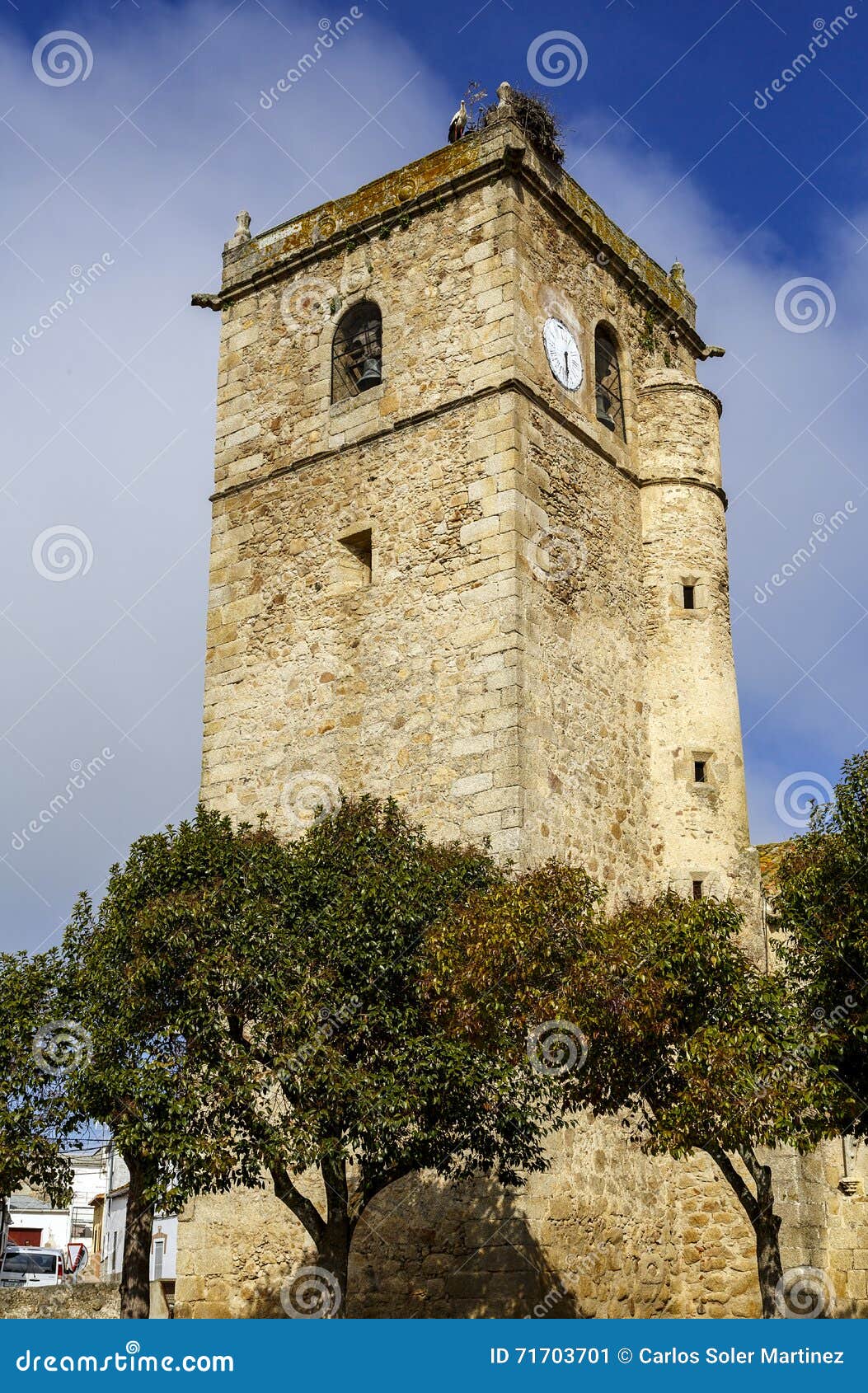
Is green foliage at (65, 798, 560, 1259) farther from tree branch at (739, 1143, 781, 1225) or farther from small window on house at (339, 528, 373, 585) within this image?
small window on house at (339, 528, 373, 585)

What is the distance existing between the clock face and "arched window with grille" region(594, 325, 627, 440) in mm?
704

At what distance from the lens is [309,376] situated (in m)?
18.4

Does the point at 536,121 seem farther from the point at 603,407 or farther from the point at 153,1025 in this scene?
the point at 153,1025

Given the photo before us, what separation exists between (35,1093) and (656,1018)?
5394 mm

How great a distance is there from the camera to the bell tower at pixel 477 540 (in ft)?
50.4

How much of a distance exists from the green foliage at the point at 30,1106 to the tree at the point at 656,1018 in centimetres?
367

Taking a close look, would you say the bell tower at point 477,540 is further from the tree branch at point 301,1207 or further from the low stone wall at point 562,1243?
A: the tree branch at point 301,1207

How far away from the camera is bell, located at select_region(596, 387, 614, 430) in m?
18.1

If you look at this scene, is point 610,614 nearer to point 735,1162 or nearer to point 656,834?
point 656,834

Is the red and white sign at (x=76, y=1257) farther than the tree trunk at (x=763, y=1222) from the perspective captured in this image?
Yes

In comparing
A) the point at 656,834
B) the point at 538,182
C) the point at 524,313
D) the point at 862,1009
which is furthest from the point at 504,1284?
the point at 538,182

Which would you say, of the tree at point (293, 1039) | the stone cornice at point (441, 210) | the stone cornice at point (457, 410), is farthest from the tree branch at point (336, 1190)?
the stone cornice at point (441, 210)

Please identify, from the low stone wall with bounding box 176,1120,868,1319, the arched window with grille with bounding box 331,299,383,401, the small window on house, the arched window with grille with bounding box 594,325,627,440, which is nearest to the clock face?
the arched window with grille with bounding box 594,325,627,440

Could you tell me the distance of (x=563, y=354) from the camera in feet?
56.7
